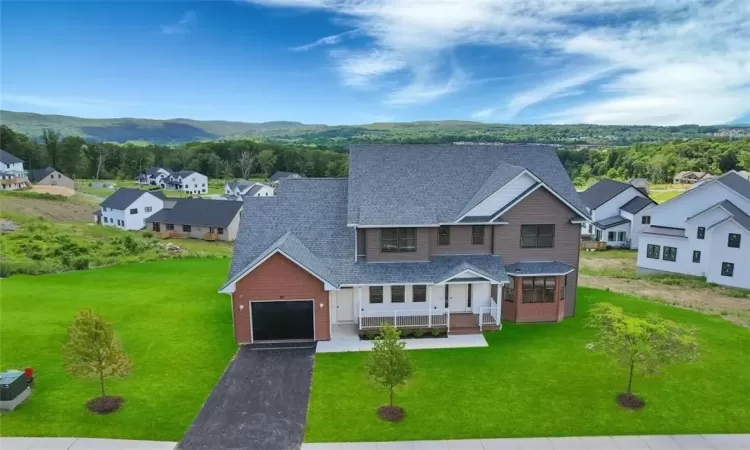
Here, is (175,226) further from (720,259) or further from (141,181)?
(141,181)

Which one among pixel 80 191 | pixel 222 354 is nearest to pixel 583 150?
pixel 80 191

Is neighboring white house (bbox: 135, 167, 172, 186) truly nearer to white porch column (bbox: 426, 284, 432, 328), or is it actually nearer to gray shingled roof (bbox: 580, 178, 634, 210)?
gray shingled roof (bbox: 580, 178, 634, 210)

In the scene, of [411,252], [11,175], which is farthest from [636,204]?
[11,175]

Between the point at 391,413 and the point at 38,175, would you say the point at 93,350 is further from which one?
the point at 38,175

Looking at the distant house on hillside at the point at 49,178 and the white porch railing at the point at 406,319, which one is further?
the distant house on hillside at the point at 49,178

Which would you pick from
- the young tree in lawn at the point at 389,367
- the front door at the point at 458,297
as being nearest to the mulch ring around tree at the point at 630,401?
the young tree in lawn at the point at 389,367

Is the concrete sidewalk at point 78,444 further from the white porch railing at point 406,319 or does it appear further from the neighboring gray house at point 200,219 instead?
the neighboring gray house at point 200,219
